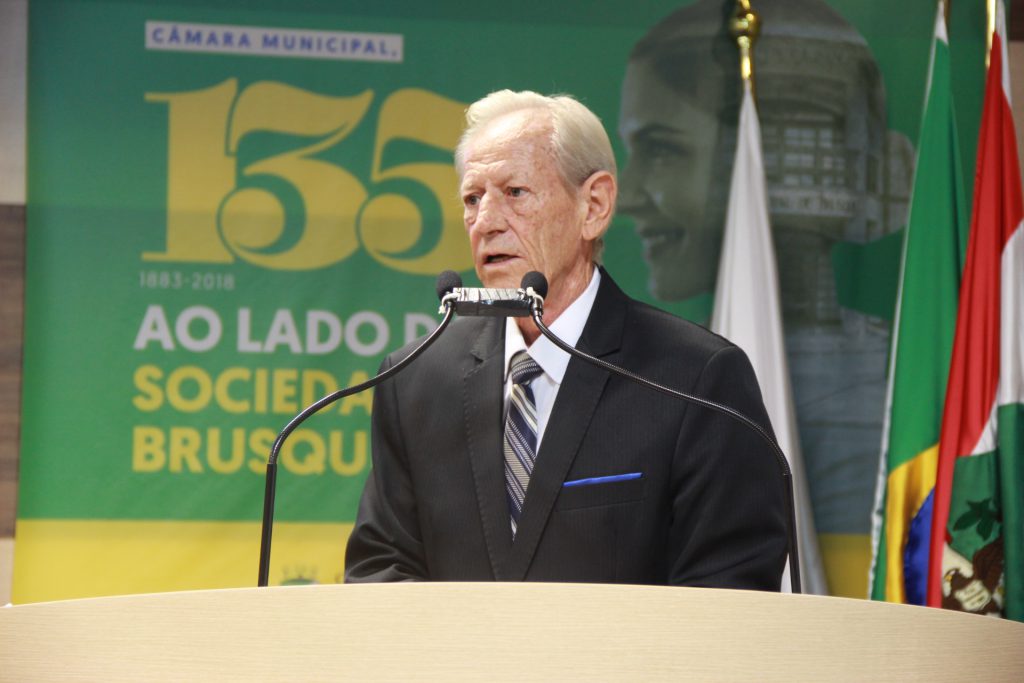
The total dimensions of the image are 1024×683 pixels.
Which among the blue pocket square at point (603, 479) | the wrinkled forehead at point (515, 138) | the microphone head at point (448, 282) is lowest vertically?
the blue pocket square at point (603, 479)

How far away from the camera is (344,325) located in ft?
11.4

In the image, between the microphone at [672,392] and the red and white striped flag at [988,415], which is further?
the red and white striped flag at [988,415]

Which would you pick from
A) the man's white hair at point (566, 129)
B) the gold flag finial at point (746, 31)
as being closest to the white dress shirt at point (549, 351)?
the man's white hair at point (566, 129)

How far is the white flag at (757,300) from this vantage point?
335 cm

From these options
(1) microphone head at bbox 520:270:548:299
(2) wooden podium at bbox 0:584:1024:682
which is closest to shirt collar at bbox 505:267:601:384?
(1) microphone head at bbox 520:270:548:299

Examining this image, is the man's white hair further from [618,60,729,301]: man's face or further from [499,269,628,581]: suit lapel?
[618,60,729,301]: man's face

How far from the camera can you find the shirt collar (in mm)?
2033

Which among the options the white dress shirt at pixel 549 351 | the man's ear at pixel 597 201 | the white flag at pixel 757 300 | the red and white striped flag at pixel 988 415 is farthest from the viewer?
the white flag at pixel 757 300

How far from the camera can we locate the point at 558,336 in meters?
2.06

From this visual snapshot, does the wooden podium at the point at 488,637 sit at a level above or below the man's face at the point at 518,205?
below

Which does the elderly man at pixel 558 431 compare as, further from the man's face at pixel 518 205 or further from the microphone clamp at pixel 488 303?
the microphone clamp at pixel 488 303

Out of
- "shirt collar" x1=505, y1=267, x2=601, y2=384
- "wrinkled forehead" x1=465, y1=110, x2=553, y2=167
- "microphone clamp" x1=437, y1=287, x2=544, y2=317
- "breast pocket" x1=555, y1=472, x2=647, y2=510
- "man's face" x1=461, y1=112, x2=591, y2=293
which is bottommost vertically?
"breast pocket" x1=555, y1=472, x2=647, y2=510

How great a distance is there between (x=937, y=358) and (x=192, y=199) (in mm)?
2099

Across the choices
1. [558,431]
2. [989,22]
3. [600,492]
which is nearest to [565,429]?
[558,431]
